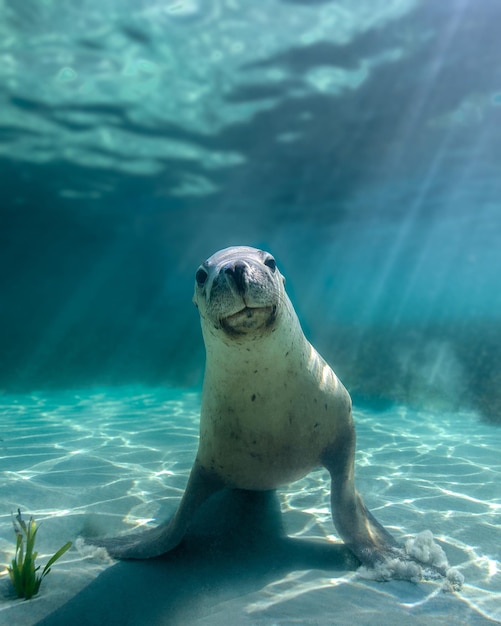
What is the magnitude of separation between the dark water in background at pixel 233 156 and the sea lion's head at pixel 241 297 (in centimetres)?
922

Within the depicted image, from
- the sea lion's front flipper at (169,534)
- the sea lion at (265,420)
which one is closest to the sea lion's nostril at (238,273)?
the sea lion at (265,420)

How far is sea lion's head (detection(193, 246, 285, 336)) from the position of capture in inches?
97.6

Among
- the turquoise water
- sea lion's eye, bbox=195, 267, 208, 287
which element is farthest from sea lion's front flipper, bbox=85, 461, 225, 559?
sea lion's eye, bbox=195, 267, 208, 287

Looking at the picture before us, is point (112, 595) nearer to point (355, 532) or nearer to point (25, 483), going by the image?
point (355, 532)

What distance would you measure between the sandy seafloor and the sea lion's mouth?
1525mm

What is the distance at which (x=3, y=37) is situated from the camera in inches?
396

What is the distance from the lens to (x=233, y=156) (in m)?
16.8

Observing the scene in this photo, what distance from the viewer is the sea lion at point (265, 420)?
9.36ft

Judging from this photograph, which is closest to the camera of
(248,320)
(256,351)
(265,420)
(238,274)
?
(238,274)

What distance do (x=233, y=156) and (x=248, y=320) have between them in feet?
50.5

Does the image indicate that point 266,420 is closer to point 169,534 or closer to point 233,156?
point 169,534

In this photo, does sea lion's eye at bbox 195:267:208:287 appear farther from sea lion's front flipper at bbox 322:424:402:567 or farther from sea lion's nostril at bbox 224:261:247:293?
sea lion's front flipper at bbox 322:424:402:567

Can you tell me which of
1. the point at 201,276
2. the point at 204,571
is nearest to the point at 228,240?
the point at 201,276

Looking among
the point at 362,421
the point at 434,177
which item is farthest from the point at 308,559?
the point at 434,177
